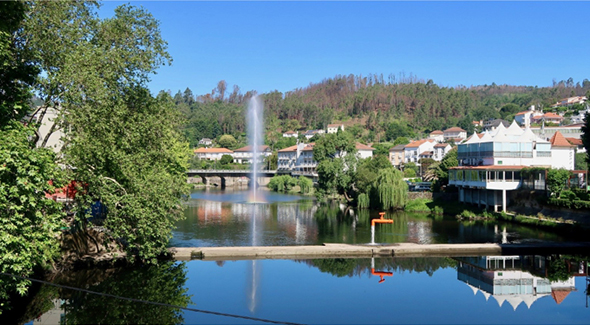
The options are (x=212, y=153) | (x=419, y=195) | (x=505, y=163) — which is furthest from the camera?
(x=212, y=153)

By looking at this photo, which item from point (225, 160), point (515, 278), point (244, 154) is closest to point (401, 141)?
point (244, 154)

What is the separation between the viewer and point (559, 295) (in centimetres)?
2216

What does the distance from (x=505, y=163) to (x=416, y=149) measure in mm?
63716

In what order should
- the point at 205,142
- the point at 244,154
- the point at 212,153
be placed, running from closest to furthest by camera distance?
1. the point at 244,154
2. the point at 212,153
3. the point at 205,142

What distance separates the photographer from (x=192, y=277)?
24.4 metres

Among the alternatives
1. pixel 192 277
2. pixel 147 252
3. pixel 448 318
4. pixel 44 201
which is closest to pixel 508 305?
pixel 448 318

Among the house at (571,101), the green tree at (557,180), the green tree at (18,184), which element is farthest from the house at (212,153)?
the green tree at (18,184)

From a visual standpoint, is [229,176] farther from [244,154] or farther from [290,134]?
[290,134]

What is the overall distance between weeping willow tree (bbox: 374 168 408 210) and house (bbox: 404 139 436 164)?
5622 cm

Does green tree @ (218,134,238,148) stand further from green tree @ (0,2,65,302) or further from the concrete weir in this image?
green tree @ (0,2,65,302)

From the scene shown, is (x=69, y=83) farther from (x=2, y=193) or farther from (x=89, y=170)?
(x=2, y=193)

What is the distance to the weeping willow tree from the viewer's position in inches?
2135

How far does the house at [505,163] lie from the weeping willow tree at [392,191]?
18.5 ft

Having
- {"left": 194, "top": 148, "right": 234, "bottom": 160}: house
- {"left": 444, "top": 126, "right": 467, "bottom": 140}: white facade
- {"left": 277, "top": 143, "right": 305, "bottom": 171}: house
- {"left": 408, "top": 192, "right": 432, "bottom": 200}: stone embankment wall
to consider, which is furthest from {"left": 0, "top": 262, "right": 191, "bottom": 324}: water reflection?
{"left": 444, "top": 126, "right": 467, "bottom": 140}: white facade
